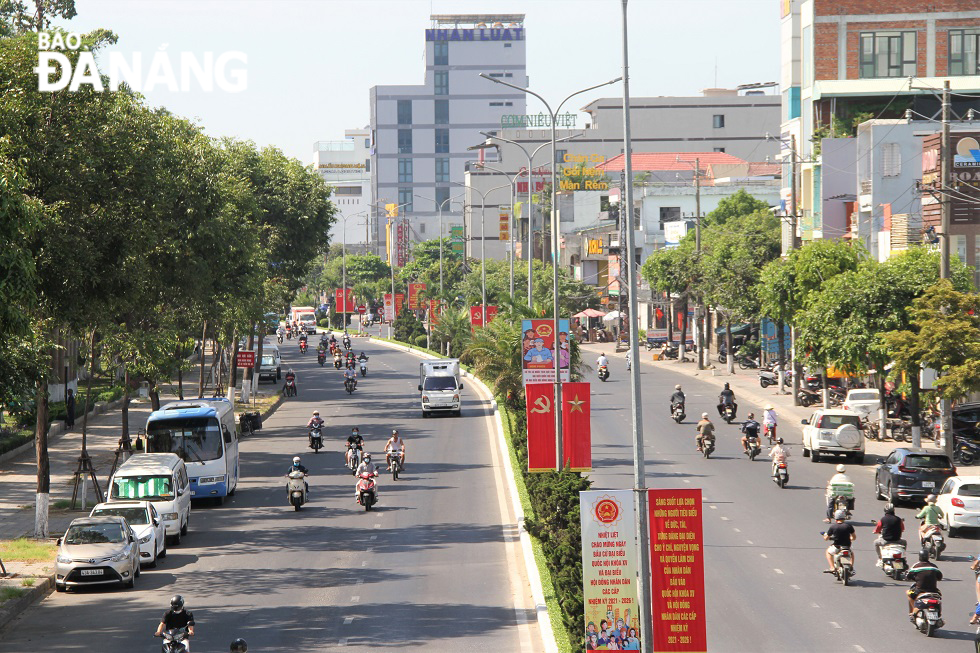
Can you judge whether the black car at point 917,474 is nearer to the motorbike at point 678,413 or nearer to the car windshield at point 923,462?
the car windshield at point 923,462

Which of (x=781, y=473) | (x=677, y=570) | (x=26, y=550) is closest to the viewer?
(x=677, y=570)

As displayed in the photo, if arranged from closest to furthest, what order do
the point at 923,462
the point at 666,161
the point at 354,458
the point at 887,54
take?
the point at 923,462 < the point at 354,458 < the point at 887,54 < the point at 666,161

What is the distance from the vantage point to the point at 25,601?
2300cm

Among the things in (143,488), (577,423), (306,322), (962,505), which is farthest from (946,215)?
(306,322)

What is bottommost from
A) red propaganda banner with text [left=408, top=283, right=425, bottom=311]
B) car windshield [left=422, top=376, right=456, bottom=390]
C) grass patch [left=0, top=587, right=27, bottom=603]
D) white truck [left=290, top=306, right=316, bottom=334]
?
grass patch [left=0, top=587, right=27, bottom=603]

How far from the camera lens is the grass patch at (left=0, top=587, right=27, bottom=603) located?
22692 mm

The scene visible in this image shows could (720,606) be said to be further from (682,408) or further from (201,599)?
(682,408)

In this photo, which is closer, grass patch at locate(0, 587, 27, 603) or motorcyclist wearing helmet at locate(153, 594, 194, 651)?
motorcyclist wearing helmet at locate(153, 594, 194, 651)

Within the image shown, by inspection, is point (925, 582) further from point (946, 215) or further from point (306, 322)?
point (306, 322)

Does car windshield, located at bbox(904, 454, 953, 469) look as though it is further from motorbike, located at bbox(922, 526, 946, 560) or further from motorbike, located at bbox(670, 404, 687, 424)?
motorbike, located at bbox(670, 404, 687, 424)

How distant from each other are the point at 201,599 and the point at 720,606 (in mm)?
9187

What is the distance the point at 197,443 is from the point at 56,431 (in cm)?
1784

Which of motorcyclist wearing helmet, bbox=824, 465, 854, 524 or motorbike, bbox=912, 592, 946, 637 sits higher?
motorcyclist wearing helmet, bbox=824, 465, 854, 524

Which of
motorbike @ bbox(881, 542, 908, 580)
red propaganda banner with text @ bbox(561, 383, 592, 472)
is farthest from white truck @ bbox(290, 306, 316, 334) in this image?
motorbike @ bbox(881, 542, 908, 580)
